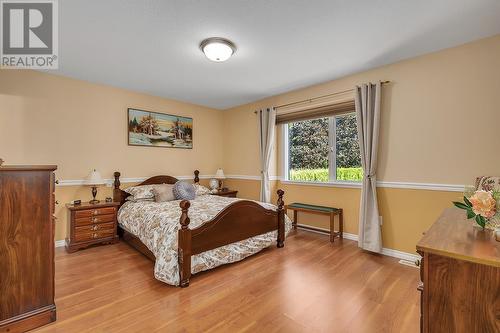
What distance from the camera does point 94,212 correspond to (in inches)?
130

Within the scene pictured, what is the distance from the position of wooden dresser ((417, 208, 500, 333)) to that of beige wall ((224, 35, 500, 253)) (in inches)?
76.1

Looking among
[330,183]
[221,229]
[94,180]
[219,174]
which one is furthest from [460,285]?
[219,174]

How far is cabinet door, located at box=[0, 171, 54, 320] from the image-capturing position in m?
1.59

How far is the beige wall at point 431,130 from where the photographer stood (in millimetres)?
2418

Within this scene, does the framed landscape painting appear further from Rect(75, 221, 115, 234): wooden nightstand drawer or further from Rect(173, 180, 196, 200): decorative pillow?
Rect(75, 221, 115, 234): wooden nightstand drawer

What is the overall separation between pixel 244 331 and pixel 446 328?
121 cm

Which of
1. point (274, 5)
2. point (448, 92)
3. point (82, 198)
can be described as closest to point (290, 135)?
point (448, 92)

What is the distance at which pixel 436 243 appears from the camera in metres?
1.06

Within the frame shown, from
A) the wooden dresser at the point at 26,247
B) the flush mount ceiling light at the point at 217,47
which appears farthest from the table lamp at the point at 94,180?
the flush mount ceiling light at the point at 217,47

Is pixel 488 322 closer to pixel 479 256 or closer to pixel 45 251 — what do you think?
pixel 479 256

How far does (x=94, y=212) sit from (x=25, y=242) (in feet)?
5.78

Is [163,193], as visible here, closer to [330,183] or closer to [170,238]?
[170,238]

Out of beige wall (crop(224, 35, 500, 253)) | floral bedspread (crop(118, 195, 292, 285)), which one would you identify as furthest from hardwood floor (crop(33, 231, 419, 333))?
beige wall (crop(224, 35, 500, 253))

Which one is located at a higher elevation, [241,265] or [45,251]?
[45,251]
